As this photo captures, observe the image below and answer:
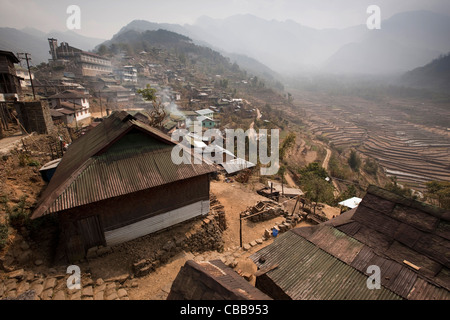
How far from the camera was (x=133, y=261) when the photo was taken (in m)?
11.6

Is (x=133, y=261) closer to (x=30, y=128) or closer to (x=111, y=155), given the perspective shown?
(x=111, y=155)

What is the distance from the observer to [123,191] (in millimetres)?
11195

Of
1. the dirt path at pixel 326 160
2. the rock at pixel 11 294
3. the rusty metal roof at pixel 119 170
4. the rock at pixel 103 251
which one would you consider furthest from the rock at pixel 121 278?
the dirt path at pixel 326 160

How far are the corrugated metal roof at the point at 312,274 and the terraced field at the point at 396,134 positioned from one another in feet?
221

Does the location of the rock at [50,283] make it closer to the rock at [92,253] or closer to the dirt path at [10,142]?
the rock at [92,253]

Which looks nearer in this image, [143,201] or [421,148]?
[143,201]

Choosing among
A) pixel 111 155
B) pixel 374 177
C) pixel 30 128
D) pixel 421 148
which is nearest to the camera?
pixel 111 155

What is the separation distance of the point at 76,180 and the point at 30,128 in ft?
59.2

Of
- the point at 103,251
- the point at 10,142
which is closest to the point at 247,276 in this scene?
the point at 103,251

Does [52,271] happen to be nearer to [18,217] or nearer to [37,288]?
[37,288]

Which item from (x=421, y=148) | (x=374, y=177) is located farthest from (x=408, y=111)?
(x=374, y=177)

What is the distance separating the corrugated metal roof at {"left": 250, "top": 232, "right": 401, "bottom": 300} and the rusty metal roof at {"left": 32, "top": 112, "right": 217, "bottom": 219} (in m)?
6.76
